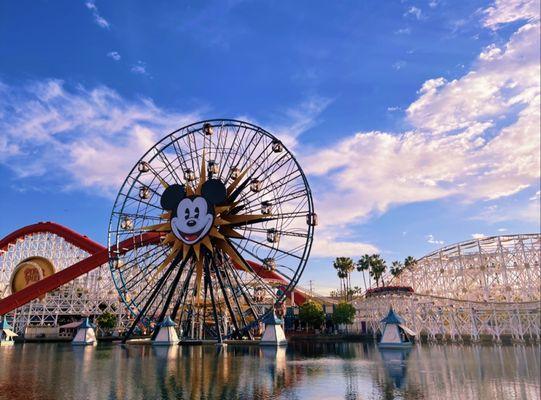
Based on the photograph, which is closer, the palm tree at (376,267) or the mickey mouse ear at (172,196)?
the mickey mouse ear at (172,196)

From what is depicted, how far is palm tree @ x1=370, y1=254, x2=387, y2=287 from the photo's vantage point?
8962 cm

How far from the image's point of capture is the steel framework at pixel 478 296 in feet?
180

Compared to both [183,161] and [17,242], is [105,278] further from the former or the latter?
[183,161]

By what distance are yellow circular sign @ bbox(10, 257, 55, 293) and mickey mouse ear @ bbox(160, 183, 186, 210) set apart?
40.9m

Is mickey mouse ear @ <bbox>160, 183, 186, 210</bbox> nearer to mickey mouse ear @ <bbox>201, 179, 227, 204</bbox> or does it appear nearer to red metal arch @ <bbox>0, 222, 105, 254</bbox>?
mickey mouse ear @ <bbox>201, 179, 227, 204</bbox>

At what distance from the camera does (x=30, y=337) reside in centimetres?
6588

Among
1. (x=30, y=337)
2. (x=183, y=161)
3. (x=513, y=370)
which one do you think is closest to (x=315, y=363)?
(x=513, y=370)

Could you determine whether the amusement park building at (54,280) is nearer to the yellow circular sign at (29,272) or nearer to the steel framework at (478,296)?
the yellow circular sign at (29,272)

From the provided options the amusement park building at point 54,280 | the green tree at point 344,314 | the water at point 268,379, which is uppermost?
the amusement park building at point 54,280

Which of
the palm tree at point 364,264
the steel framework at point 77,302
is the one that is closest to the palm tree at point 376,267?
the palm tree at point 364,264

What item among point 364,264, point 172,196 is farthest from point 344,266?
point 172,196

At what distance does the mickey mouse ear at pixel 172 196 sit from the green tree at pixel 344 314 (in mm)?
32328

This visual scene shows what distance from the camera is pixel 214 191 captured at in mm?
43531

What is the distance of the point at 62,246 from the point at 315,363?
5984 cm
